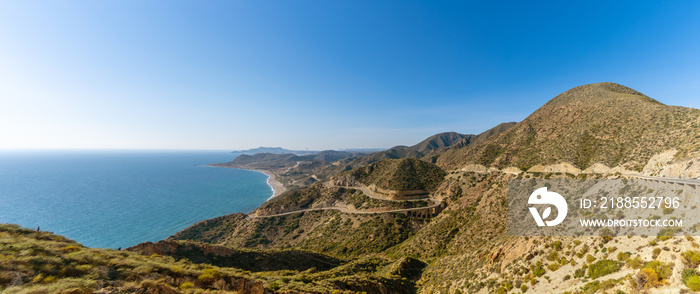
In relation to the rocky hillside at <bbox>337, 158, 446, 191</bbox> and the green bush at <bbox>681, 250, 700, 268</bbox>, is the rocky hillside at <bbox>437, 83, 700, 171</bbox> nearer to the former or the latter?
the rocky hillside at <bbox>337, 158, 446, 191</bbox>

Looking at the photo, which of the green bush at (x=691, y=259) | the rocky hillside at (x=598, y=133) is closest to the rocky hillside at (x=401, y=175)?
the rocky hillside at (x=598, y=133)

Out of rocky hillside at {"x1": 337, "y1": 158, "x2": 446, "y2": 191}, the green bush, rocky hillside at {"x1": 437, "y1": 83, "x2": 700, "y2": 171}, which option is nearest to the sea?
rocky hillside at {"x1": 337, "y1": 158, "x2": 446, "y2": 191}

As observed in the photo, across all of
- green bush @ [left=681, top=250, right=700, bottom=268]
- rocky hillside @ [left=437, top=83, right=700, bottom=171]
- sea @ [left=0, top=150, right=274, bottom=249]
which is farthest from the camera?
sea @ [left=0, top=150, right=274, bottom=249]

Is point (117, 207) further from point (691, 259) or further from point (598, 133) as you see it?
point (598, 133)

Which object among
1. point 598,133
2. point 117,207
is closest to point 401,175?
point 598,133

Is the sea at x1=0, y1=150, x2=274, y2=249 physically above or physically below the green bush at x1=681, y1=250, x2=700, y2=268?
below

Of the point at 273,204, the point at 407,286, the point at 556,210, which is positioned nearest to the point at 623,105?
the point at 556,210

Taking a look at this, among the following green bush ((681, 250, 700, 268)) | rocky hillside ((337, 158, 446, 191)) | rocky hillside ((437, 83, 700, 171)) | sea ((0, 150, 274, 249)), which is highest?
rocky hillside ((437, 83, 700, 171))

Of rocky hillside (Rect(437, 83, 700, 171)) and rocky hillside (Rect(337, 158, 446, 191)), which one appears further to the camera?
rocky hillside (Rect(337, 158, 446, 191))

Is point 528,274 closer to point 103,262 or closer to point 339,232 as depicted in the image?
point 103,262
